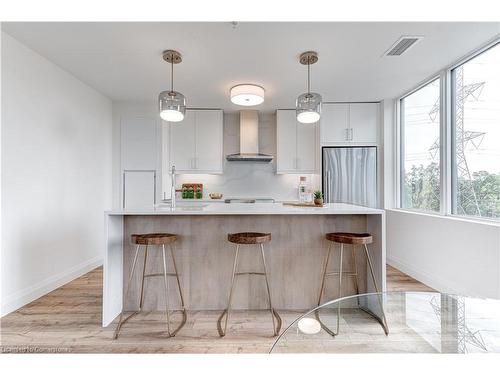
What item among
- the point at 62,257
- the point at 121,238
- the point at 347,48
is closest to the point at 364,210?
the point at 347,48

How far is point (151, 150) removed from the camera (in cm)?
445

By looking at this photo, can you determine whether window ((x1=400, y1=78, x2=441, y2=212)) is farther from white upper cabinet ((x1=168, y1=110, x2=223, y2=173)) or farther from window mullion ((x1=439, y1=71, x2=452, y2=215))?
white upper cabinet ((x1=168, y1=110, x2=223, y2=173))

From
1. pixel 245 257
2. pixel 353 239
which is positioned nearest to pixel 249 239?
pixel 245 257

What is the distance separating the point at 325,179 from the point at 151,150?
2838 mm

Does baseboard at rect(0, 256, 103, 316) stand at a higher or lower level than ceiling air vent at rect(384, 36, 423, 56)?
lower

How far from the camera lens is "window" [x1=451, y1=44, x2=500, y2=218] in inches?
100

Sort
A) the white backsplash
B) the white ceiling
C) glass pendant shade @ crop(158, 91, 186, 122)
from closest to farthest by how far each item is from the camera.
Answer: the white ceiling → glass pendant shade @ crop(158, 91, 186, 122) → the white backsplash

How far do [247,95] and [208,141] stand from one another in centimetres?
166

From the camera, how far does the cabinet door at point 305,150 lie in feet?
15.5

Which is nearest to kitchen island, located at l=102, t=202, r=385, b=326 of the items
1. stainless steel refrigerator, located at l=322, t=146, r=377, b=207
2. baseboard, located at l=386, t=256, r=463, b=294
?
baseboard, located at l=386, t=256, r=463, b=294

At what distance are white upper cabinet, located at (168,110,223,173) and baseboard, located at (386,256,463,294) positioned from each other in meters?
3.00

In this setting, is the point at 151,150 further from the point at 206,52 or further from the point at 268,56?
A: the point at 268,56

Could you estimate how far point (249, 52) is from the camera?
275 cm

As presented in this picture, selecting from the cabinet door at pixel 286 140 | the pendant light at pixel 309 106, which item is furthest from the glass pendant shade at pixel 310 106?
the cabinet door at pixel 286 140
